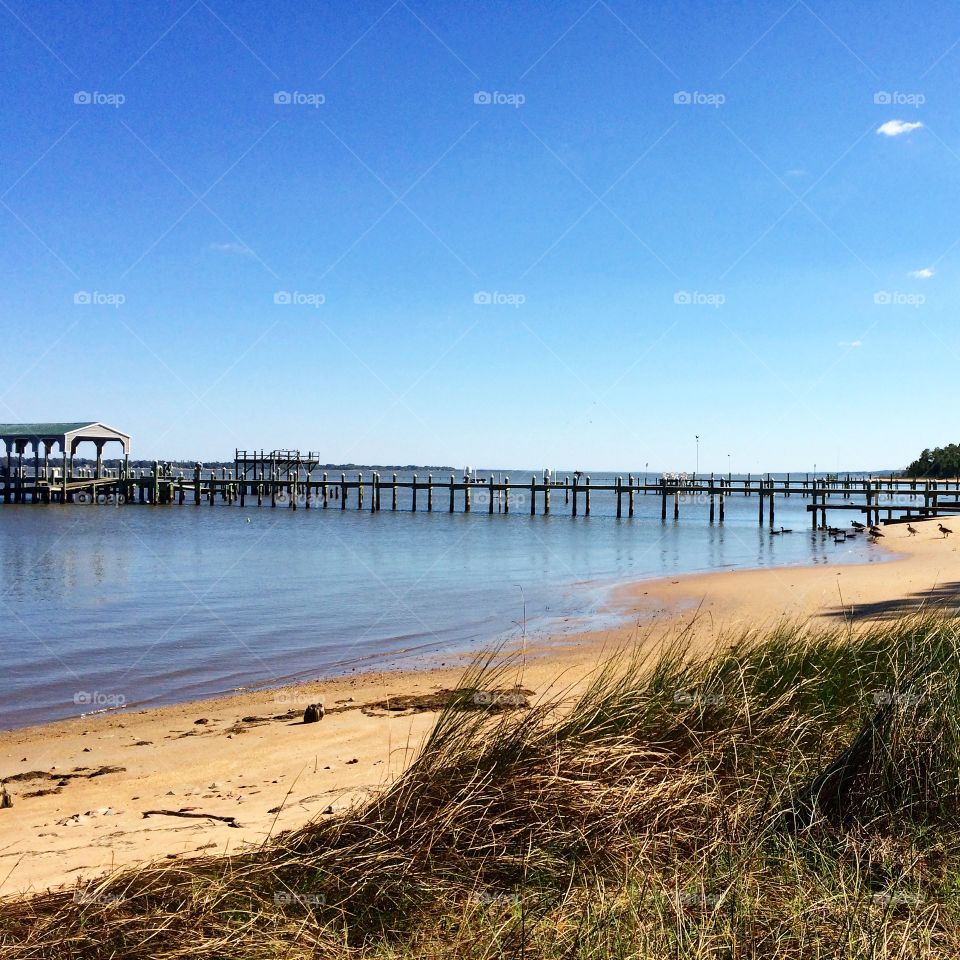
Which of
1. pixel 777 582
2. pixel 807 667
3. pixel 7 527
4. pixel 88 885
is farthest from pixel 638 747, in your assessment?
pixel 7 527

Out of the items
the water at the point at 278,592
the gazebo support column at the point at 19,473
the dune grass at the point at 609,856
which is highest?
the gazebo support column at the point at 19,473

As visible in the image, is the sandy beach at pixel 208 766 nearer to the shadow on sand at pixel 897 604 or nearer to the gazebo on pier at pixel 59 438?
the shadow on sand at pixel 897 604

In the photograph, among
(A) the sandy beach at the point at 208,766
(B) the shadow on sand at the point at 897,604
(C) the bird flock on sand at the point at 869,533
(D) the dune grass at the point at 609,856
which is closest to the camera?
(D) the dune grass at the point at 609,856

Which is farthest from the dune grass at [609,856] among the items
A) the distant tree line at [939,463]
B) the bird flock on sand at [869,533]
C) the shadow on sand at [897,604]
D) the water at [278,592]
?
the distant tree line at [939,463]

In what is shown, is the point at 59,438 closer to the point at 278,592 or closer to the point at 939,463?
the point at 278,592

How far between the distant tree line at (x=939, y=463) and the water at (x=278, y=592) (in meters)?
58.6

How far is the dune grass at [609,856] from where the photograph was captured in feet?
10.6

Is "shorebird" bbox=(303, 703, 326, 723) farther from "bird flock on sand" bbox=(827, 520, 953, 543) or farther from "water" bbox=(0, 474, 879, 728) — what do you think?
"bird flock on sand" bbox=(827, 520, 953, 543)

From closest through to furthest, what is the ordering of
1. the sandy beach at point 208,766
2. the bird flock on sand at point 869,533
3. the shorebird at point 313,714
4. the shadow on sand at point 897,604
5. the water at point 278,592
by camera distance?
the sandy beach at point 208,766, the shorebird at point 313,714, the water at point 278,592, the shadow on sand at point 897,604, the bird flock on sand at point 869,533

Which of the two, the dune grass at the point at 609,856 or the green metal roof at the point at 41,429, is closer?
the dune grass at the point at 609,856

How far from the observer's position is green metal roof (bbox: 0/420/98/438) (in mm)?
58594

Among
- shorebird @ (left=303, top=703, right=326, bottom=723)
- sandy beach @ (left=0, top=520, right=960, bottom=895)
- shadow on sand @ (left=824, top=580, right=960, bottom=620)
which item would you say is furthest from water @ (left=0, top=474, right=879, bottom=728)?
shadow on sand @ (left=824, top=580, right=960, bottom=620)

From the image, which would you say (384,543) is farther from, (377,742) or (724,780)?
(724,780)

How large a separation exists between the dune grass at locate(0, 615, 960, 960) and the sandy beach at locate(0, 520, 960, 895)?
0.83 m
